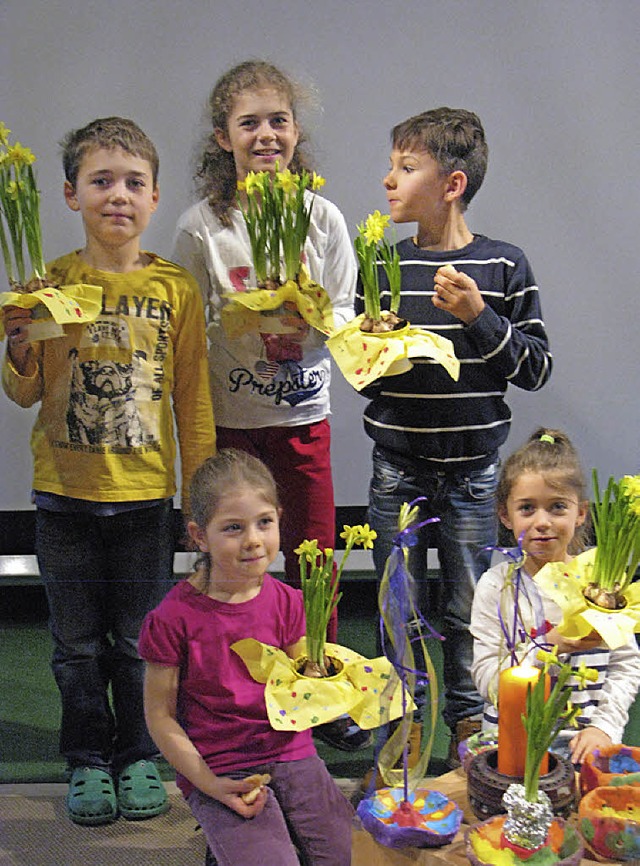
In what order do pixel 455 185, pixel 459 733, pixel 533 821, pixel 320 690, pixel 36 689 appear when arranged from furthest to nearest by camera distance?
1. pixel 36 689
2. pixel 459 733
3. pixel 455 185
4. pixel 320 690
5. pixel 533 821

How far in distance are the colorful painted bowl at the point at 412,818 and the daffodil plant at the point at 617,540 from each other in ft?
1.47

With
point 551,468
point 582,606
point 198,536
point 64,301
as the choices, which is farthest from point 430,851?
point 64,301

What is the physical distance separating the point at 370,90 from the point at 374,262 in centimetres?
51

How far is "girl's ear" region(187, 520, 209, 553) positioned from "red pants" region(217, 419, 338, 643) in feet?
0.92

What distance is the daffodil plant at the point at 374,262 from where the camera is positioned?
7.36 ft

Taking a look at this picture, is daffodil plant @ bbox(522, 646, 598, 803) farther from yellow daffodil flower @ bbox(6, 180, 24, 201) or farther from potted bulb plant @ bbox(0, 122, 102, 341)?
yellow daffodil flower @ bbox(6, 180, 24, 201)

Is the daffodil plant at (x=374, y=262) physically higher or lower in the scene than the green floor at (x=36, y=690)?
higher

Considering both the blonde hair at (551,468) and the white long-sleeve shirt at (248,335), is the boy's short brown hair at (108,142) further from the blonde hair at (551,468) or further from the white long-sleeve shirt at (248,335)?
the blonde hair at (551,468)

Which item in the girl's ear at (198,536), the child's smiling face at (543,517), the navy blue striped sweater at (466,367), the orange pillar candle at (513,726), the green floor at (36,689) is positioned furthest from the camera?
the green floor at (36,689)

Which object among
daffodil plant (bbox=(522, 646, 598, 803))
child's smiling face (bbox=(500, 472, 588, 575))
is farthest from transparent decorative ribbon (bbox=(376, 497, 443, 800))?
child's smiling face (bbox=(500, 472, 588, 575))

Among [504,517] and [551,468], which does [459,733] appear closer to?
[504,517]

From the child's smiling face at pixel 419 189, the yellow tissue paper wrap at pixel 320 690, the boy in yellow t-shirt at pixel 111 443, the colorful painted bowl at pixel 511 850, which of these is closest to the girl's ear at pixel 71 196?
A: the boy in yellow t-shirt at pixel 111 443

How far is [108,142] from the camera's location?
2312mm

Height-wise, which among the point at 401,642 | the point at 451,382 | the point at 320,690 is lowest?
the point at 320,690
